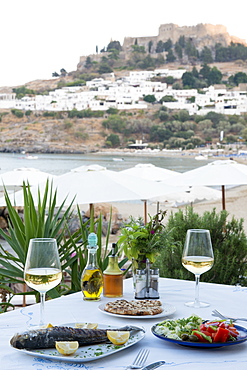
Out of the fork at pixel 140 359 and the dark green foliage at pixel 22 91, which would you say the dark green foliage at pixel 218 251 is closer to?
the fork at pixel 140 359

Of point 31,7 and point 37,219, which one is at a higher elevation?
point 31,7

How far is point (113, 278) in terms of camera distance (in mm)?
1303

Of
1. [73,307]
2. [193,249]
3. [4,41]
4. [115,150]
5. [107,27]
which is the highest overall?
[107,27]

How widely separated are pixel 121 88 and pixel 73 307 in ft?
240

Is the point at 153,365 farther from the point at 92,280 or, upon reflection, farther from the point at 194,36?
the point at 194,36

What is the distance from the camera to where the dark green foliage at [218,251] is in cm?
245

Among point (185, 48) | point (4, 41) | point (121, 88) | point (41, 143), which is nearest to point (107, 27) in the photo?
point (185, 48)

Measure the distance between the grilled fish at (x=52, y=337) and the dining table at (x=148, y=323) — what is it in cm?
2

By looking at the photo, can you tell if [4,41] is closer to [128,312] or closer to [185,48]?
[185,48]

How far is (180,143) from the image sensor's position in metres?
53.7

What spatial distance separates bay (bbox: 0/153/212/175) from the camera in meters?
43.1

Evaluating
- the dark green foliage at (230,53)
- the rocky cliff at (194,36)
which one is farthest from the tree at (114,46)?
the dark green foliage at (230,53)

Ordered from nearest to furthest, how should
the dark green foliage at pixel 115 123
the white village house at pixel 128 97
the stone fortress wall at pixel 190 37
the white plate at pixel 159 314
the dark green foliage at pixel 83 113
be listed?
the white plate at pixel 159 314
the dark green foliage at pixel 115 123
the dark green foliage at pixel 83 113
the white village house at pixel 128 97
the stone fortress wall at pixel 190 37

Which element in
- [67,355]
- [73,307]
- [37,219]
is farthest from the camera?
[37,219]
